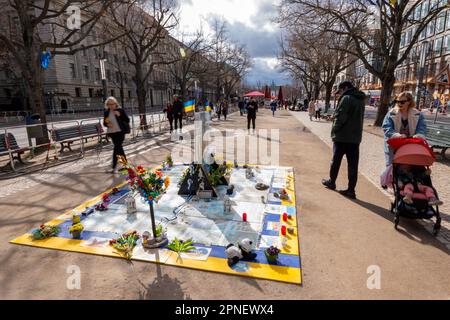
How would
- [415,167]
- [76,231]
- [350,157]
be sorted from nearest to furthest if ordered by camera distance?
[76,231] < [415,167] < [350,157]

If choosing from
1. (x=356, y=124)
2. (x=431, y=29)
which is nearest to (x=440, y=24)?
(x=431, y=29)

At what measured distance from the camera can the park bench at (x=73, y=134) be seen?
1016cm

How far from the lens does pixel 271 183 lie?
659cm

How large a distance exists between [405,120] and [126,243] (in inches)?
202

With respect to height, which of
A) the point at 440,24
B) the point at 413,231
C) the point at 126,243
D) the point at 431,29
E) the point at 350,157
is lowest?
the point at 413,231

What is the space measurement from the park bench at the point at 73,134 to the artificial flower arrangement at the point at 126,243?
7.70 metres

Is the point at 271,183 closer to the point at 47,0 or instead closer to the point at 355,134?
the point at 355,134

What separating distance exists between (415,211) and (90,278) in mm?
4645

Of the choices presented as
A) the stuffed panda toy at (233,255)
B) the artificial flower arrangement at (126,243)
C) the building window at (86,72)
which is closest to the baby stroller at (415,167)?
the stuffed panda toy at (233,255)

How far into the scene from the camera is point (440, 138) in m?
8.94

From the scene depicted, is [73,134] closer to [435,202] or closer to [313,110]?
[435,202]

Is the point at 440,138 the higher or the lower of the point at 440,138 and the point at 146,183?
the lower

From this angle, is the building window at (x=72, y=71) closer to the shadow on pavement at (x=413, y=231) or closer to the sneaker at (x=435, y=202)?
the shadow on pavement at (x=413, y=231)
